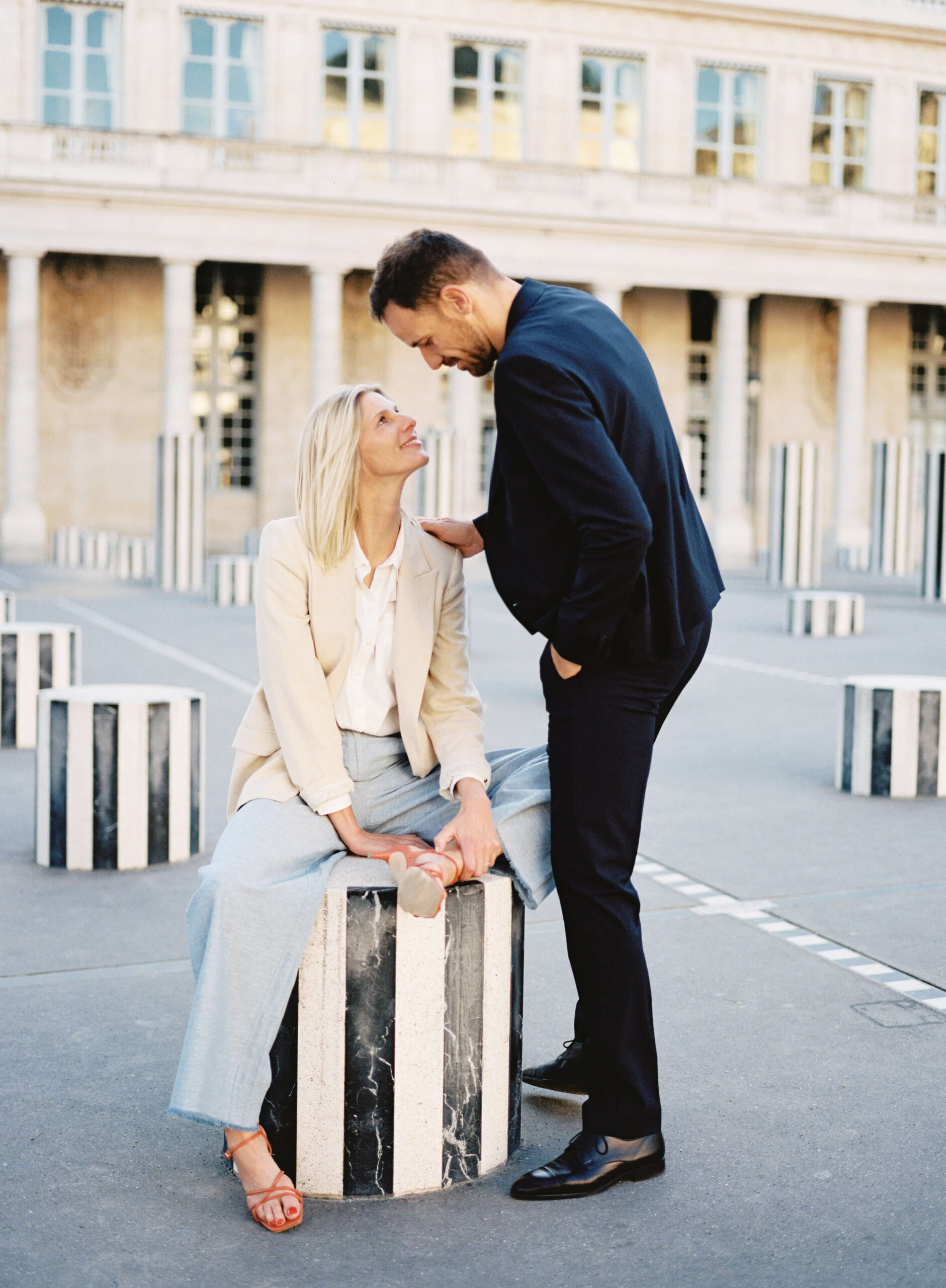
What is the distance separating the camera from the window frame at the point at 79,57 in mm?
30969

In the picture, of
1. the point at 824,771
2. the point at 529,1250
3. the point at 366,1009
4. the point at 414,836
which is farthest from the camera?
the point at 824,771

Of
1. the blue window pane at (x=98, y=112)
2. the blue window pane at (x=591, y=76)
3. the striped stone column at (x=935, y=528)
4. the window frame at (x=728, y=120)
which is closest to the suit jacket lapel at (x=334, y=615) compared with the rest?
the striped stone column at (x=935, y=528)

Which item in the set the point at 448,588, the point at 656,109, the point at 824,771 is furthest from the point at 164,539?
the point at 656,109

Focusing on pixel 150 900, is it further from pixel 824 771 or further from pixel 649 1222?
pixel 824 771

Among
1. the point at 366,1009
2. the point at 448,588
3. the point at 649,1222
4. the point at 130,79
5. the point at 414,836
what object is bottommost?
the point at 649,1222

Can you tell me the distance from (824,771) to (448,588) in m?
4.48

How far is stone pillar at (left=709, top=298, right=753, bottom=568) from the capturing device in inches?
1318

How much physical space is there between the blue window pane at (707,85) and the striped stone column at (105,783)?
A: 33040mm

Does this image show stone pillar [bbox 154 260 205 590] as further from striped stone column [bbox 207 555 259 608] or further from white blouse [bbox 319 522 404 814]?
white blouse [bbox 319 522 404 814]

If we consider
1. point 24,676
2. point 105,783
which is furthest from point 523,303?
point 24,676

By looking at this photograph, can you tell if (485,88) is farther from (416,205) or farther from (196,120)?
(196,120)

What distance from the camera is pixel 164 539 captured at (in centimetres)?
2019

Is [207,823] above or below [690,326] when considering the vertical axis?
below

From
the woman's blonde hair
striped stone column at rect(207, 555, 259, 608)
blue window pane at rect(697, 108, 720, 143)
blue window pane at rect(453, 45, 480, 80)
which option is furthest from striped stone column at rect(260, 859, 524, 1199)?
blue window pane at rect(697, 108, 720, 143)
